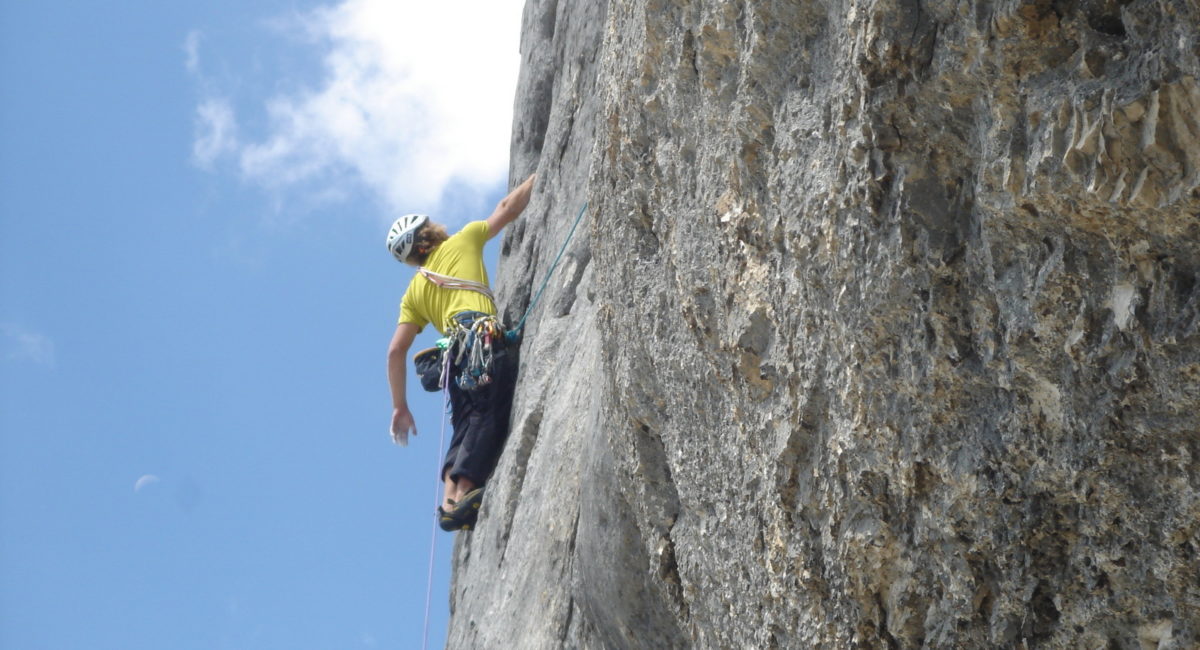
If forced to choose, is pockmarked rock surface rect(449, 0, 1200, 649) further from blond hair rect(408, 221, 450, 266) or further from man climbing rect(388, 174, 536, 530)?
blond hair rect(408, 221, 450, 266)

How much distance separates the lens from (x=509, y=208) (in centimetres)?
948

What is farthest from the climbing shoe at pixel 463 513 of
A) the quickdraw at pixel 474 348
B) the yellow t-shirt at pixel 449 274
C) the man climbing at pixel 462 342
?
the yellow t-shirt at pixel 449 274

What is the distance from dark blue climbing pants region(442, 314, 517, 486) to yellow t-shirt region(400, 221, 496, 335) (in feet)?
2.00

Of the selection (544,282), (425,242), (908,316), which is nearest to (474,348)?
(544,282)

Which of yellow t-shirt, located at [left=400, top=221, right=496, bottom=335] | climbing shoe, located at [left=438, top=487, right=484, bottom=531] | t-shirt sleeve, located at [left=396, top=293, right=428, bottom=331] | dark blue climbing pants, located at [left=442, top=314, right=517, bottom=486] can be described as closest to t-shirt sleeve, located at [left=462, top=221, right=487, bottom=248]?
yellow t-shirt, located at [left=400, top=221, right=496, bottom=335]

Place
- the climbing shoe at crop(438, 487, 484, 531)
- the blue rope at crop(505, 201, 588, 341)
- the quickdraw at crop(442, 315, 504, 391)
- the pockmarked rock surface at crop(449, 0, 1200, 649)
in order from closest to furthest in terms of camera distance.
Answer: the pockmarked rock surface at crop(449, 0, 1200, 649) < the blue rope at crop(505, 201, 588, 341) < the quickdraw at crop(442, 315, 504, 391) < the climbing shoe at crop(438, 487, 484, 531)

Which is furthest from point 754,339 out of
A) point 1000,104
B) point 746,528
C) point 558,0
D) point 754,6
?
point 558,0

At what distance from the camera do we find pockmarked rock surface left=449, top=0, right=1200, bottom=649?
2.23 metres

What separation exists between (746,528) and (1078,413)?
140 cm

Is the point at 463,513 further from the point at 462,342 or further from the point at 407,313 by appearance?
the point at 407,313

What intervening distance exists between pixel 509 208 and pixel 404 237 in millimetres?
870

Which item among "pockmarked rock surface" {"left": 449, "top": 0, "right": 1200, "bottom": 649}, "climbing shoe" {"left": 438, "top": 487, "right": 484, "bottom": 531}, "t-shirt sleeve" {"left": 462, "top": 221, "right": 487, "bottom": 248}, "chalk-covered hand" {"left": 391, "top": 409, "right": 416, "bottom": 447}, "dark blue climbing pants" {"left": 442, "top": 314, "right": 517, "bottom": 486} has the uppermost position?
"t-shirt sleeve" {"left": 462, "top": 221, "right": 487, "bottom": 248}

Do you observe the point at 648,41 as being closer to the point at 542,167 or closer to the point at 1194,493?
the point at 1194,493

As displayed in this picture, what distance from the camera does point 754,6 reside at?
316 centimetres
